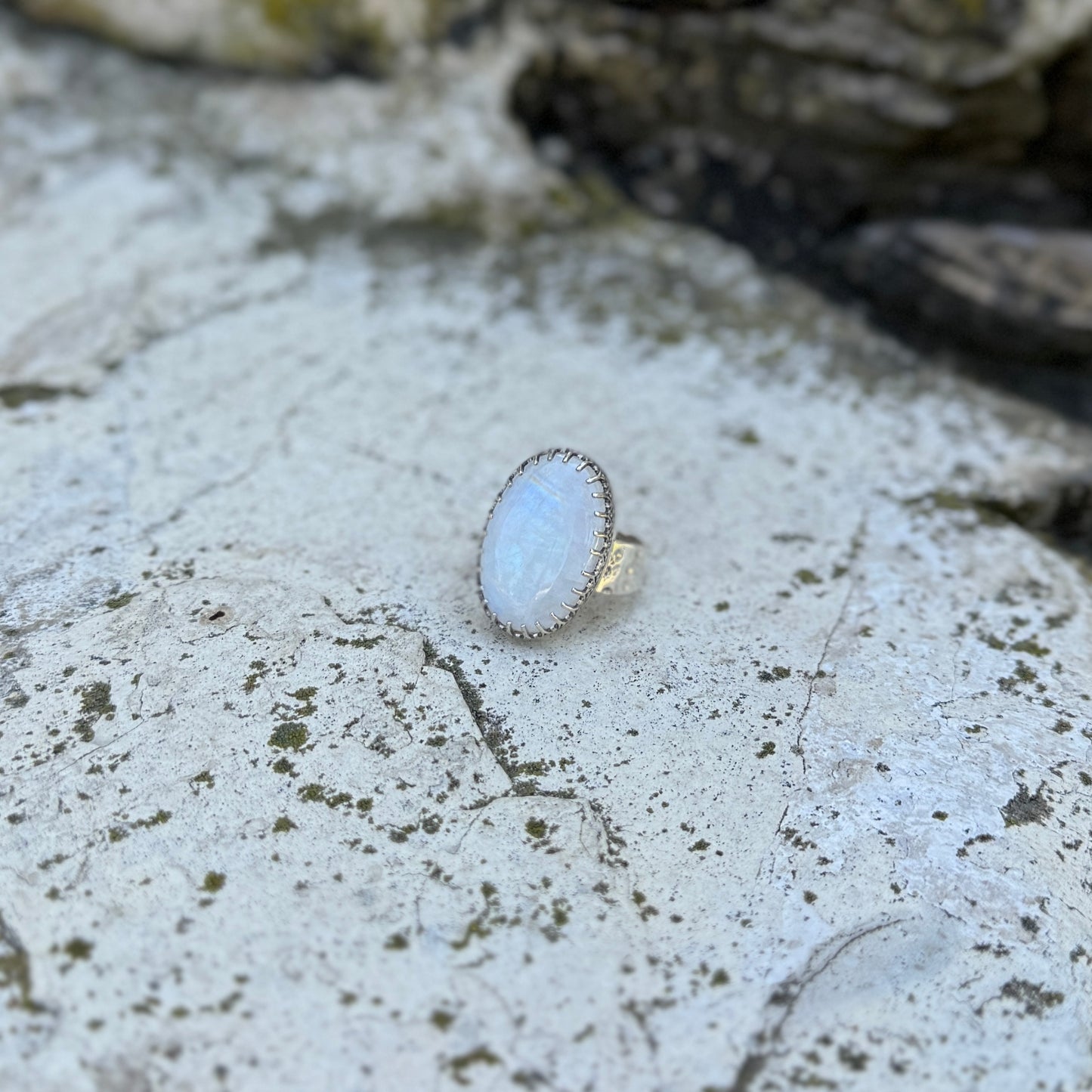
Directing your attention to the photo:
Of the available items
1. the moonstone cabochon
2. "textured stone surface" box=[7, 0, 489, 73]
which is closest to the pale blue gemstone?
the moonstone cabochon

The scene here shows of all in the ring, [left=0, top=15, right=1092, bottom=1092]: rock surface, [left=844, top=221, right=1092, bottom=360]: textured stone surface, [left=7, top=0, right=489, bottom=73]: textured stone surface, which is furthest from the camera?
[left=7, top=0, right=489, bottom=73]: textured stone surface

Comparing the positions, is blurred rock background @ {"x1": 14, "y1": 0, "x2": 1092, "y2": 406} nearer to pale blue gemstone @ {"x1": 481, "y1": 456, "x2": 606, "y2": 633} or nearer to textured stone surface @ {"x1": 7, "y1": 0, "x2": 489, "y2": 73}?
textured stone surface @ {"x1": 7, "y1": 0, "x2": 489, "y2": 73}

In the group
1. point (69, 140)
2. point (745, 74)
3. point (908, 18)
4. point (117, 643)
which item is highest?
point (908, 18)

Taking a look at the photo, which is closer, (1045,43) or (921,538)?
(921,538)

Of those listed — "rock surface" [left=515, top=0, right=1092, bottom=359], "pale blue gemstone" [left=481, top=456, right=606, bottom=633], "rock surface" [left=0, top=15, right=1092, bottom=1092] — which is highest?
"rock surface" [left=515, top=0, right=1092, bottom=359]

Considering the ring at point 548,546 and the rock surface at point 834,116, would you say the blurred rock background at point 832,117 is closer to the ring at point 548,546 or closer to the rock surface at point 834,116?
the rock surface at point 834,116

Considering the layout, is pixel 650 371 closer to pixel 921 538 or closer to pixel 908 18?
pixel 921 538

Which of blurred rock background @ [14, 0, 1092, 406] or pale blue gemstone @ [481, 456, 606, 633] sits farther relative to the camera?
blurred rock background @ [14, 0, 1092, 406]

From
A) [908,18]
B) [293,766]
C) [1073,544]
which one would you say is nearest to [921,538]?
[1073,544]
